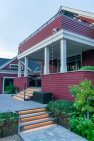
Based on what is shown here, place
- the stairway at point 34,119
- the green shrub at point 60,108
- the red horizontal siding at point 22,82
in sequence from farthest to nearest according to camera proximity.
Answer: the red horizontal siding at point 22,82, the green shrub at point 60,108, the stairway at point 34,119

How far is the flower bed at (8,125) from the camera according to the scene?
7.09m

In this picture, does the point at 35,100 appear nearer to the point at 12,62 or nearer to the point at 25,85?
the point at 25,85

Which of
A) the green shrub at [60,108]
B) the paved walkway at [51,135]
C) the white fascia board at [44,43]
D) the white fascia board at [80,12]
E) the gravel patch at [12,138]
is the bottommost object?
the gravel patch at [12,138]

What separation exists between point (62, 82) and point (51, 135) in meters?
4.28

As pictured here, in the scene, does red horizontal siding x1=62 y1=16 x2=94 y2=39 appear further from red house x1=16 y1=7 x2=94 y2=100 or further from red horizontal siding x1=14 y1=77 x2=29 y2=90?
red horizontal siding x1=14 y1=77 x2=29 y2=90

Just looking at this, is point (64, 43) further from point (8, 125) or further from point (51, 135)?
point (8, 125)

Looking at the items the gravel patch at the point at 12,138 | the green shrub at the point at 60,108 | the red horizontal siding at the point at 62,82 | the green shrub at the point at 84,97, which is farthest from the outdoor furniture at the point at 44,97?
the gravel patch at the point at 12,138

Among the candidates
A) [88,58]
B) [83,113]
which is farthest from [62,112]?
[88,58]

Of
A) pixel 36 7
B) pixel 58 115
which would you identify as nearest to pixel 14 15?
pixel 36 7

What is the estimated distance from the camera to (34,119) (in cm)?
848

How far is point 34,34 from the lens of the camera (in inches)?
606

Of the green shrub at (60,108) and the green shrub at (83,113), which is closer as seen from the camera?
the green shrub at (83,113)

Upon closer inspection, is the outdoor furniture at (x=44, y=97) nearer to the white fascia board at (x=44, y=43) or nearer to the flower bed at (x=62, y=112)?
the flower bed at (x=62, y=112)

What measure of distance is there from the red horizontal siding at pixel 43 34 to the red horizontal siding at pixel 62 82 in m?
3.22
